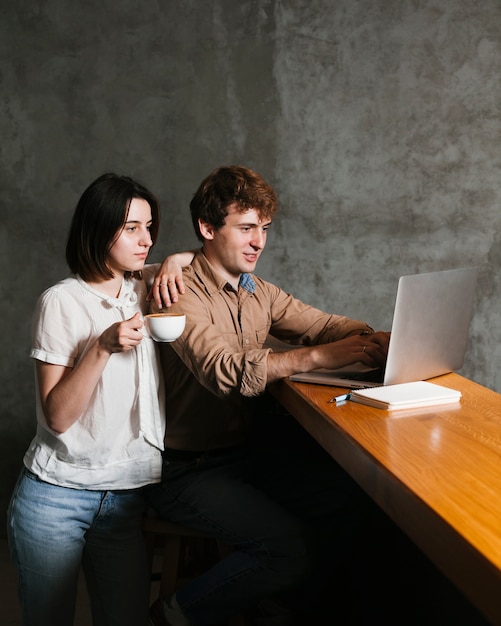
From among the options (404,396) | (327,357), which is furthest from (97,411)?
(404,396)

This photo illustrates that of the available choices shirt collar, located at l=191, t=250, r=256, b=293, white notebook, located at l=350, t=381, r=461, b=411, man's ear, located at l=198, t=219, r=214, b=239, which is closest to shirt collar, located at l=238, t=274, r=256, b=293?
shirt collar, located at l=191, t=250, r=256, b=293

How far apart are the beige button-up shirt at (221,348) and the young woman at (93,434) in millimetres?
90

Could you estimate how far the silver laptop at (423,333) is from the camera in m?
1.54

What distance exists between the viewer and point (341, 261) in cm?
311

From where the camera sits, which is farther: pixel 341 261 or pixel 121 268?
pixel 341 261

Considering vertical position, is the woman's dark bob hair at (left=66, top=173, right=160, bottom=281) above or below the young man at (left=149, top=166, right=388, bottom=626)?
above

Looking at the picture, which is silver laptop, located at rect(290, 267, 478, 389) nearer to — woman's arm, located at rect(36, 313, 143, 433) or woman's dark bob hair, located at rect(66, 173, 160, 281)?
woman's arm, located at rect(36, 313, 143, 433)

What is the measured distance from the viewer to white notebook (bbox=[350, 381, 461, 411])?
4.87 feet

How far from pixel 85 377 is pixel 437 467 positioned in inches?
33.2

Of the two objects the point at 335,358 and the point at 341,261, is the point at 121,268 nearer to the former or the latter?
the point at 335,358

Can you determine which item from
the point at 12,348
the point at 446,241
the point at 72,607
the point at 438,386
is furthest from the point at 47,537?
the point at 446,241

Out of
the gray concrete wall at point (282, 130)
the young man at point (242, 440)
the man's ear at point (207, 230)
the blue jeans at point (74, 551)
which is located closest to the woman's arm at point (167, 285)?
the young man at point (242, 440)

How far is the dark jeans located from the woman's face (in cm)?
53

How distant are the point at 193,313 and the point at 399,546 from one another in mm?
837
